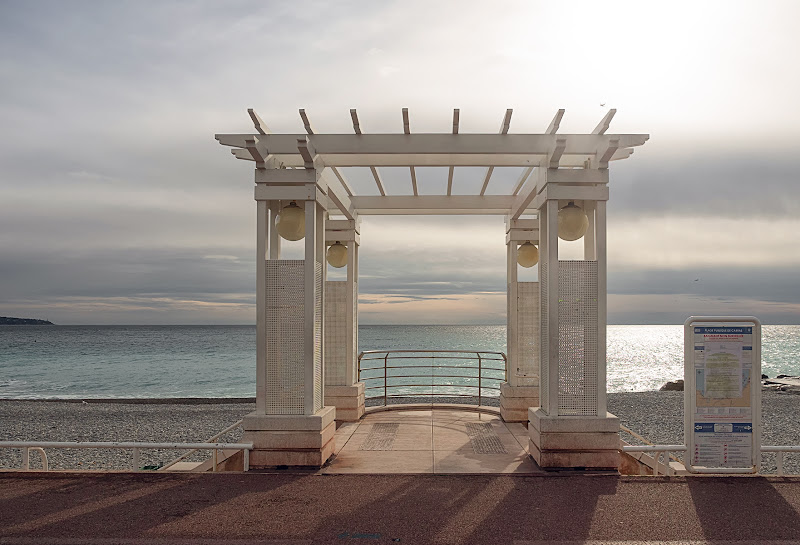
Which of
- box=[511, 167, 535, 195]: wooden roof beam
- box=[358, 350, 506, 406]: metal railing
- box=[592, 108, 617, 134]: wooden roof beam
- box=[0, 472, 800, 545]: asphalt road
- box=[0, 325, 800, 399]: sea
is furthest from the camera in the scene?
box=[0, 325, 800, 399]: sea

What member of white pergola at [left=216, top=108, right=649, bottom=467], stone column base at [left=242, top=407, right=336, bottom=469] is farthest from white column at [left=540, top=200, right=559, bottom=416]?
stone column base at [left=242, top=407, right=336, bottom=469]

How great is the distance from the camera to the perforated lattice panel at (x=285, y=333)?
6457 mm

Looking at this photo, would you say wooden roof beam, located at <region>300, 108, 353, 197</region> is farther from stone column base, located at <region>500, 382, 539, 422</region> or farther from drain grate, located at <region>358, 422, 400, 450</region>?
stone column base, located at <region>500, 382, 539, 422</region>

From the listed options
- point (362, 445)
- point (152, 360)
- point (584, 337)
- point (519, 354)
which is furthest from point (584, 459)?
point (152, 360)

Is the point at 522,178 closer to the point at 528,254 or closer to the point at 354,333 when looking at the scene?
the point at 528,254

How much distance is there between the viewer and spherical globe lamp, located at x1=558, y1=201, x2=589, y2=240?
645cm

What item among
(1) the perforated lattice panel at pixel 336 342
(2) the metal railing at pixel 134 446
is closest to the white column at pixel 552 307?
(2) the metal railing at pixel 134 446

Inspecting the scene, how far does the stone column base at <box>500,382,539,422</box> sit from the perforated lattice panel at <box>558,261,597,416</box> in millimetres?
3051

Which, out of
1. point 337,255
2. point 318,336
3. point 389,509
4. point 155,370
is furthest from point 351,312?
point 155,370

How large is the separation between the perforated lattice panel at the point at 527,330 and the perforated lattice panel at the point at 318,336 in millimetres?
3523

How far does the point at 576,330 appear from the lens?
6379 mm

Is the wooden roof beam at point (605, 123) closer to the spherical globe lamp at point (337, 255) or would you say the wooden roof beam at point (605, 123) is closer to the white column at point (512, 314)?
the white column at point (512, 314)

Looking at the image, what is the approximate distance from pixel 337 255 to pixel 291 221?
9.46ft

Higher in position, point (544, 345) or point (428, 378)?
point (544, 345)
